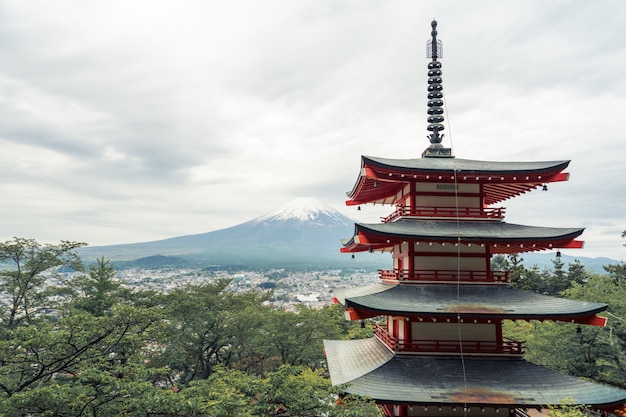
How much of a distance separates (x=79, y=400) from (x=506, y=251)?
15592mm

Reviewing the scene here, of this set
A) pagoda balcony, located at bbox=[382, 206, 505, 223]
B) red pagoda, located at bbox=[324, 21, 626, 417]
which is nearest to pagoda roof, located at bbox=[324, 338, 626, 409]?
red pagoda, located at bbox=[324, 21, 626, 417]

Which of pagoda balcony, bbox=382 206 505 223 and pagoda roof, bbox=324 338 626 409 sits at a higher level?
pagoda balcony, bbox=382 206 505 223

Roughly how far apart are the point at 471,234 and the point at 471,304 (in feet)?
7.15

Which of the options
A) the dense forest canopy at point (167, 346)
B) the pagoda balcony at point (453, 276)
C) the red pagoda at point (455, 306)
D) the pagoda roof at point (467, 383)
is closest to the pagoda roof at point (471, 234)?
the red pagoda at point (455, 306)

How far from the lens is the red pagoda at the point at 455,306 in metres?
10.1

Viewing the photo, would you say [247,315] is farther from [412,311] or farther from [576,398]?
[576,398]

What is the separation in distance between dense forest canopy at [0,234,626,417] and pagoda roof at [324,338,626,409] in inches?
33.0

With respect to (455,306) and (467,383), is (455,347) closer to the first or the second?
(467,383)

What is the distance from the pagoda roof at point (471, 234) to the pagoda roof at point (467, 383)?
11.9 ft

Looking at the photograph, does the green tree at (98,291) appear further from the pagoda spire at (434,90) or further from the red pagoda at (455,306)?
the pagoda spire at (434,90)

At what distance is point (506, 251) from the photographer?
14.0 meters

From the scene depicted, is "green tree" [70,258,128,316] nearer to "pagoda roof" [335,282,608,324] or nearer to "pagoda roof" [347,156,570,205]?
"pagoda roof" [335,282,608,324]

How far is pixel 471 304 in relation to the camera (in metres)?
11.2

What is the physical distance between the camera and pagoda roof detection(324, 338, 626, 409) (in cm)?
965
